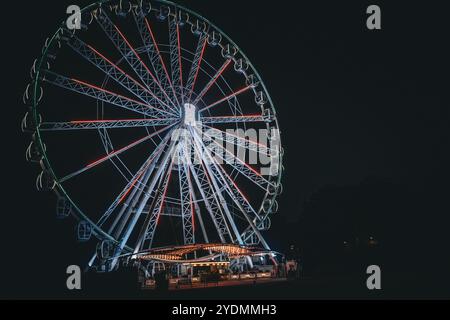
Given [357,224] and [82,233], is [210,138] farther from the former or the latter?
[357,224]

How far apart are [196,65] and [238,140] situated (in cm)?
450

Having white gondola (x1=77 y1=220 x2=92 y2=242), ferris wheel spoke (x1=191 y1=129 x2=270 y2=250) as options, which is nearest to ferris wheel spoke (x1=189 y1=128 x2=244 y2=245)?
ferris wheel spoke (x1=191 y1=129 x2=270 y2=250)

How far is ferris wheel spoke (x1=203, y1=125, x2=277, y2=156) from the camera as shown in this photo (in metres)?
27.3

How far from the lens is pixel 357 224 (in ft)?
168

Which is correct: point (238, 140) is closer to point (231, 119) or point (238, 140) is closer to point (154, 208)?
point (231, 119)

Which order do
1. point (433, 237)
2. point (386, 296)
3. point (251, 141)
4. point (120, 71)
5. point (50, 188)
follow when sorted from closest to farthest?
point (386, 296) → point (50, 188) → point (120, 71) → point (251, 141) → point (433, 237)

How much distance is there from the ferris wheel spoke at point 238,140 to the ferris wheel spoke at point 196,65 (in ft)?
7.11

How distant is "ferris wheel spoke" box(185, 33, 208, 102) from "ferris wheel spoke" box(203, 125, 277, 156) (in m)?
2.17

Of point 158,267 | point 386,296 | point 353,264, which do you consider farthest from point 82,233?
point 353,264

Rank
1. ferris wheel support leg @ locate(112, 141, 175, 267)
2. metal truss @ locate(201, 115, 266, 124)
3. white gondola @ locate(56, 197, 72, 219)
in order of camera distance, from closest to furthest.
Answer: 1. white gondola @ locate(56, 197, 72, 219)
2. ferris wheel support leg @ locate(112, 141, 175, 267)
3. metal truss @ locate(201, 115, 266, 124)

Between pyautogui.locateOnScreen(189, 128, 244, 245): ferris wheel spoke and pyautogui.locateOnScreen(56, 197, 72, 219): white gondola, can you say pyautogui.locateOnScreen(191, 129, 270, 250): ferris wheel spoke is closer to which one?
pyautogui.locateOnScreen(189, 128, 244, 245): ferris wheel spoke

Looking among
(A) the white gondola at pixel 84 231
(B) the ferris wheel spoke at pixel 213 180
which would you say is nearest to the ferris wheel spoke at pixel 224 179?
(B) the ferris wheel spoke at pixel 213 180

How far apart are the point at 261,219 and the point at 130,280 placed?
887cm

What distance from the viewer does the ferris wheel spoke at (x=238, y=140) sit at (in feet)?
89.7
